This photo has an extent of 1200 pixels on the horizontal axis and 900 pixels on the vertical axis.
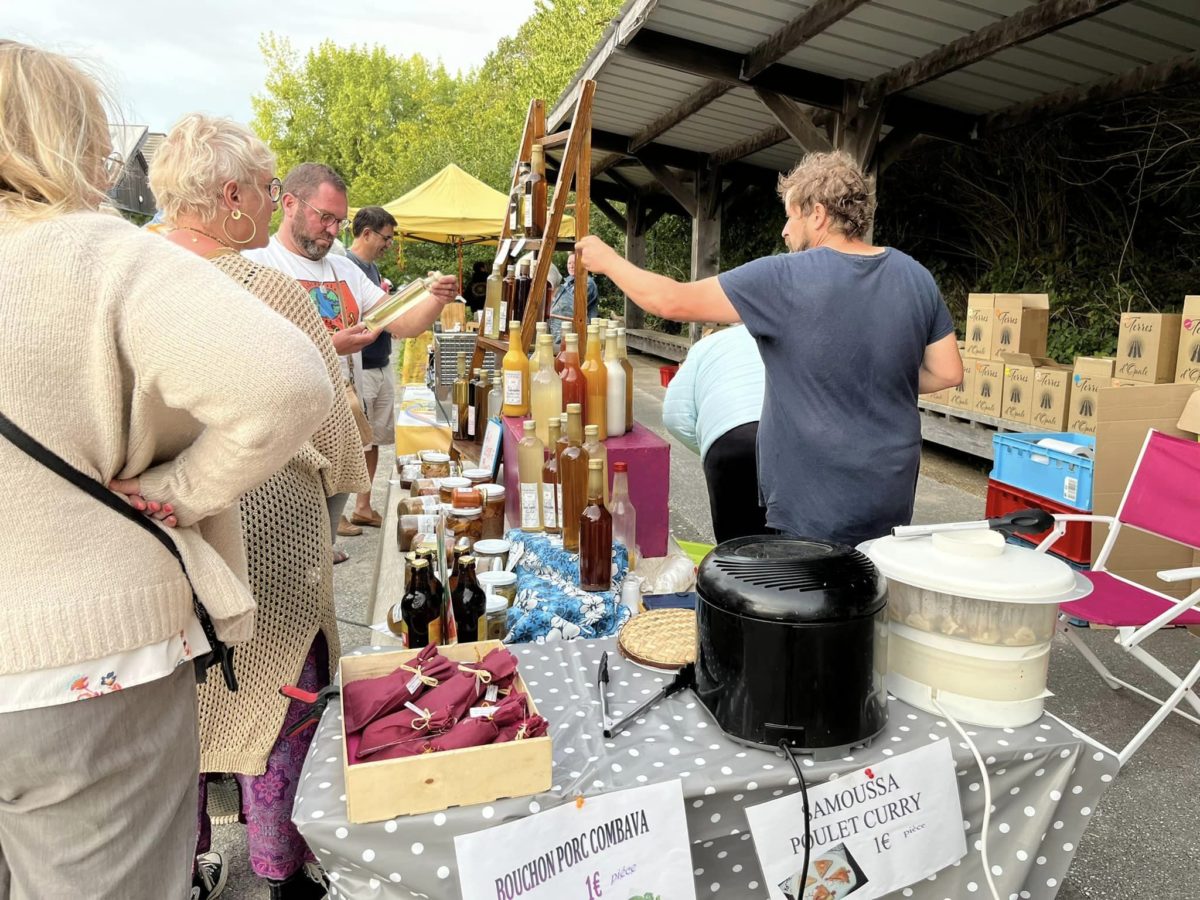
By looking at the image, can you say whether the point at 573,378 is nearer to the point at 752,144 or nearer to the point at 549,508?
the point at 549,508

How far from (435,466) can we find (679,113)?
7.89 meters

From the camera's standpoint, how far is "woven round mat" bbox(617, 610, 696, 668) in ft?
5.45

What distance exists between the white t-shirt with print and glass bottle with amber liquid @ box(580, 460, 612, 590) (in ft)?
5.64

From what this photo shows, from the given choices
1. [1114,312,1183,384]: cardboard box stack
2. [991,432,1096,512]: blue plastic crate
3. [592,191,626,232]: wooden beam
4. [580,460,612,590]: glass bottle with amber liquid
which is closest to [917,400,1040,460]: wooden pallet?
[1114,312,1183,384]: cardboard box stack

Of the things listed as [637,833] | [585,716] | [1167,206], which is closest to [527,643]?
[585,716]

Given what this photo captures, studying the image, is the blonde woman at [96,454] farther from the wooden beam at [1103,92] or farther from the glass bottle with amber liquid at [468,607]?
the wooden beam at [1103,92]

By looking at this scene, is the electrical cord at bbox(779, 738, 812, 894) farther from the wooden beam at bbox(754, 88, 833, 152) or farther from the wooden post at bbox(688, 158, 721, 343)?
the wooden post at bbox(688, 158, 721, 343)

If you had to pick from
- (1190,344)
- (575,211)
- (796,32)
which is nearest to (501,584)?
(575,211)

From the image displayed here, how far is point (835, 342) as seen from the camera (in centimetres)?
206

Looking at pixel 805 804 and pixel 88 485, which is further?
pixel 805 804

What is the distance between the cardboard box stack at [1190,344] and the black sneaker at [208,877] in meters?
5.19

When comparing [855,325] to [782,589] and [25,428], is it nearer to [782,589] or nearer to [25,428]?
[782,589]

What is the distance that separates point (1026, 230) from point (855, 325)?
6.90 meters

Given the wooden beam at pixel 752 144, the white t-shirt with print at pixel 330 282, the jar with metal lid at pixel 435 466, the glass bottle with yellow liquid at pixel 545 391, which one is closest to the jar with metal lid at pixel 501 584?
the glass bottle with yellow liquid at pixel 545 391
